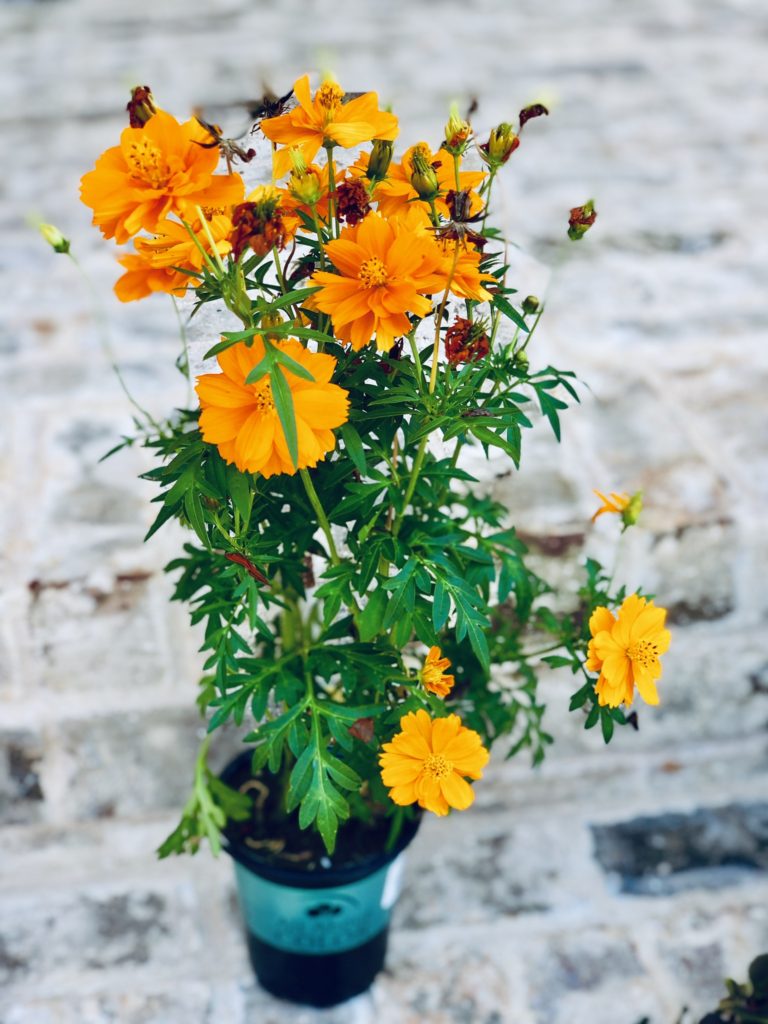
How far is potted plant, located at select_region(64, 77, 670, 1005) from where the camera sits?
0.73 metres

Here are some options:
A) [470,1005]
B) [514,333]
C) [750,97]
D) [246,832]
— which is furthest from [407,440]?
Answer: [750,97]

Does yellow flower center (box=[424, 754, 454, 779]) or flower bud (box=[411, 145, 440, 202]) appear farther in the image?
yellow flower center (box=[424, 754, 454, 779])

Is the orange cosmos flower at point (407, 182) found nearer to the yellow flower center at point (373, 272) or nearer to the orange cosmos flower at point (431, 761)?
the yellow flower center at point (373, 272)

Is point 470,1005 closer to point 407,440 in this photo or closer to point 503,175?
point 407,440

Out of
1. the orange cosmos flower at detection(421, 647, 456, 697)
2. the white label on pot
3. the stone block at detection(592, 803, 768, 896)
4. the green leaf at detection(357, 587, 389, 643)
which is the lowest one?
the stone block at detection(592, 803, 768, 896)

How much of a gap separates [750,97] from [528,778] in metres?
2.28

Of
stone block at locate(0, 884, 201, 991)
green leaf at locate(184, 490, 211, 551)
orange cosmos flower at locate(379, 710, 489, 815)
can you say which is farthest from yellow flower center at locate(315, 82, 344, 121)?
Result: stone block at locate(0, 884, 201, 991)

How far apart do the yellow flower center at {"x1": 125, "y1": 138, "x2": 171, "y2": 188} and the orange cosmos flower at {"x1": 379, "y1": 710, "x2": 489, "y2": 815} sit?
20.1 inches

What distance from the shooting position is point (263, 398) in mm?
737

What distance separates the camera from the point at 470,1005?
4.52ft

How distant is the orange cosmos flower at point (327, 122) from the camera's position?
2.41 ft

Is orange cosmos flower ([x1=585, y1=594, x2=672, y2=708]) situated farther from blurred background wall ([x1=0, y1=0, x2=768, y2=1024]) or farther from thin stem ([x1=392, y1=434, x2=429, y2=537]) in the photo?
blurred background wall ([x1=0, y1=0, x2=768, y2=1024])

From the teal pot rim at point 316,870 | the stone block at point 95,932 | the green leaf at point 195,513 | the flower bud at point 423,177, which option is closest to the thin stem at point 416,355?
the flower bud at point 423,177

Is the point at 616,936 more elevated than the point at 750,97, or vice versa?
the point at 750,97
